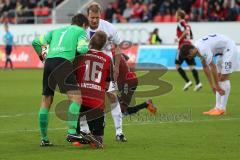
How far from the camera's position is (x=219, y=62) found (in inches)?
667

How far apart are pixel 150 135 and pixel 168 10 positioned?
25.6 meters

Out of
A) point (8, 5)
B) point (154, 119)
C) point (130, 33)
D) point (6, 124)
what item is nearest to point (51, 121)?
point (6, 124)

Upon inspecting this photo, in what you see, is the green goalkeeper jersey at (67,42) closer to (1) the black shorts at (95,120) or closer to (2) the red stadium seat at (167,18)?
(1) the black shorts at (95,120)

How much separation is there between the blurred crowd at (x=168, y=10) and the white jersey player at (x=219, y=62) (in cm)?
1933

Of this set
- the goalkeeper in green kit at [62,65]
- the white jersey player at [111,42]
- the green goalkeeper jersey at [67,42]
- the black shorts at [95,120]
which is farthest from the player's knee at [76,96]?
the white jersey player at [111,42]

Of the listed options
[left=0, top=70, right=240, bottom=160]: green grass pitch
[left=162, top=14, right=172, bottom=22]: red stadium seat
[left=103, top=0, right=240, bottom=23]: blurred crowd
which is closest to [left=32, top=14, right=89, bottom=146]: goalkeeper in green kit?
[left=0, top=70, right=240, bottom=160]: green grass pitch

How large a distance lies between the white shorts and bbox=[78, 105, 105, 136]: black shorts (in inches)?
218

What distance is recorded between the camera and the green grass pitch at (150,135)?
10.6 m

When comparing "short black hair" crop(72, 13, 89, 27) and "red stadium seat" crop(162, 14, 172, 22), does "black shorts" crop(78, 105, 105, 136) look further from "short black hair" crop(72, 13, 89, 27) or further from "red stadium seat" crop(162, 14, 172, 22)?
"red stadium seat" crop(162, 14, 172, 22)

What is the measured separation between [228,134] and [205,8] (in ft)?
80.9

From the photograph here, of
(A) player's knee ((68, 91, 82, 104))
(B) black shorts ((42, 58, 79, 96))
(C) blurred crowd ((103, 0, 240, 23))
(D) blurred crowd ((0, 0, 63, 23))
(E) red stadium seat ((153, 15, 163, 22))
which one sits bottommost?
(D) blurred crowd ((0, 0, 63, 23))

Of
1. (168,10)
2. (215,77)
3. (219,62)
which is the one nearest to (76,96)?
(215,77)

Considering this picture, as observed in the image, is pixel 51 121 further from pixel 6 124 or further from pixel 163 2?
pixel 163 2

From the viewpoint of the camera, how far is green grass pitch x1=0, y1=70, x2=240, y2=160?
10562mm
